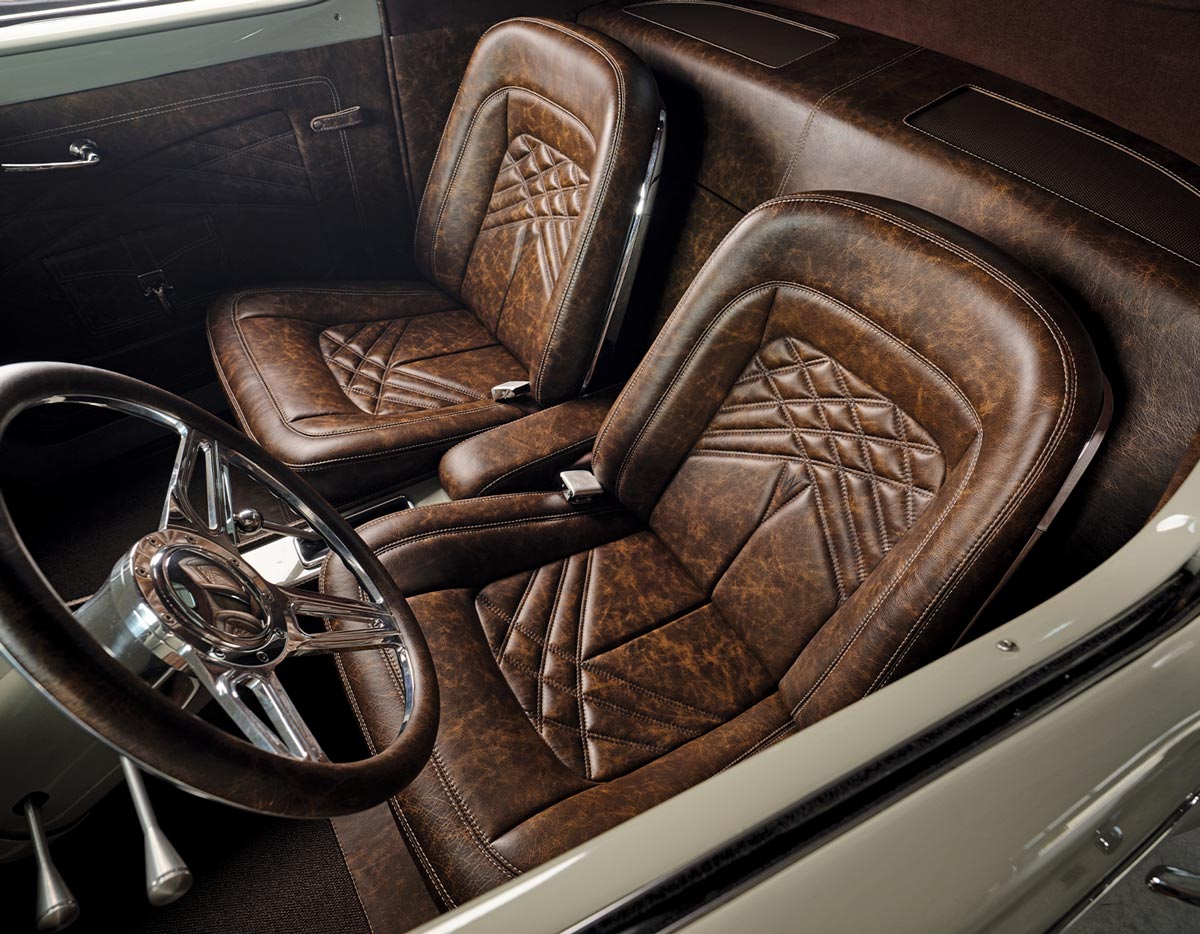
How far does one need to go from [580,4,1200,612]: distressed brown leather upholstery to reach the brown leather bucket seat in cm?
22

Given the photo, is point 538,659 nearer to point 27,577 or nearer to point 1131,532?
point 27,577

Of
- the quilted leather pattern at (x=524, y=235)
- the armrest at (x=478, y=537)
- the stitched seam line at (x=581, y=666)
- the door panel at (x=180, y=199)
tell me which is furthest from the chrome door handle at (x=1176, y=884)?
the door panel at (x=180, y=199)

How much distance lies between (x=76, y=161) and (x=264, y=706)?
1432 mm

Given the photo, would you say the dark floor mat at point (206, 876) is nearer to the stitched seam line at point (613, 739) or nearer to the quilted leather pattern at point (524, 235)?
the stitched seam line at point (613, 739)

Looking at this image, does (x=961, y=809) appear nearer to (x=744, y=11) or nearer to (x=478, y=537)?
(x=478, y=537)

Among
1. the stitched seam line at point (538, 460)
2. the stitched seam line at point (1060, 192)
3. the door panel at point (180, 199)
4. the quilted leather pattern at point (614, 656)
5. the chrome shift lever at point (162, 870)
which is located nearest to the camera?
the chrome shift lever at point (162, 870)

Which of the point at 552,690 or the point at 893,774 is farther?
the point at 552,690

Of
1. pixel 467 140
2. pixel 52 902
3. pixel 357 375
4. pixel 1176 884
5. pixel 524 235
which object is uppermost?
pixel 467 140

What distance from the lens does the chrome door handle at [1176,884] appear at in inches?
37.5

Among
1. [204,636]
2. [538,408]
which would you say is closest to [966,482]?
[204,636]

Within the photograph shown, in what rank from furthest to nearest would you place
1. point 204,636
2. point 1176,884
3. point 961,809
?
Answer: point 1176,884 → point 204,636 → point 961,809

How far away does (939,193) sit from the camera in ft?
4.08

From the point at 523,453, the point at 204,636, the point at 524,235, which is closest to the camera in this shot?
the point at 204,636

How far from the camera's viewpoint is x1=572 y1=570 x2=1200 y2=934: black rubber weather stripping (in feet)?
1.72
